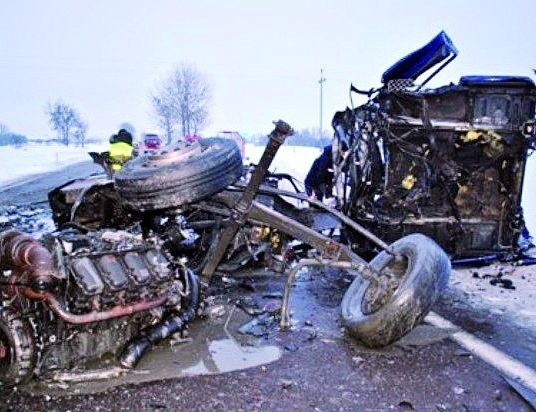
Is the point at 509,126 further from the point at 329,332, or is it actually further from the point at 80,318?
the point at 80,318

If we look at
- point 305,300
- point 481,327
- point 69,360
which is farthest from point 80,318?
point 481,327

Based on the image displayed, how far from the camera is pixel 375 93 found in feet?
21.5

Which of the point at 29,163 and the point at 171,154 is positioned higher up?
the point at 171,154

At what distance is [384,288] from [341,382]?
2.99ft

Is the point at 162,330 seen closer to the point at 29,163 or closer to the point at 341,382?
the point at 341,382

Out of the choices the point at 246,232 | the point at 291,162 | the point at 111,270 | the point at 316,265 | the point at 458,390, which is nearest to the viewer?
the point at 458,390

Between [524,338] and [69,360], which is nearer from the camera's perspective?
[69,360]

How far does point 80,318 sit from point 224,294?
2181 millimetres

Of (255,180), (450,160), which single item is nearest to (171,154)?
(255,180)

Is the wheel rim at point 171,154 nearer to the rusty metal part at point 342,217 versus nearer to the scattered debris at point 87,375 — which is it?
the rusty metal part at point 342,217

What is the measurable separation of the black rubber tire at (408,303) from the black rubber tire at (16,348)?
2204mm

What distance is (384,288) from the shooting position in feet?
13.0

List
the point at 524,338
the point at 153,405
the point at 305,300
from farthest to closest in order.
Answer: the point at 305,300 → the point at 524,338 → the point at 153,405

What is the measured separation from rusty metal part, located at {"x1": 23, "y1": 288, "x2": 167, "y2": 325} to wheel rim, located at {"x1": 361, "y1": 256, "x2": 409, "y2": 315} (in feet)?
5.40
